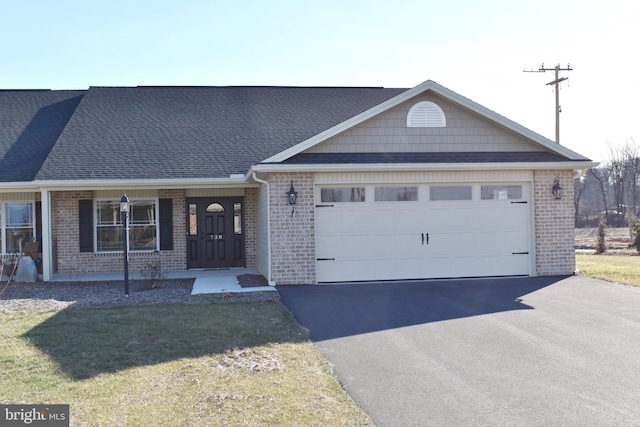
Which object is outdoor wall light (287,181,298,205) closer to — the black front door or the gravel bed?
the gravel bed

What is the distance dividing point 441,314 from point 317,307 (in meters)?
2.17

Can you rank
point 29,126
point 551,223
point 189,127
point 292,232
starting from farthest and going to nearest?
point 29,126 → point 189,127 → point 551,223 → point 292,232

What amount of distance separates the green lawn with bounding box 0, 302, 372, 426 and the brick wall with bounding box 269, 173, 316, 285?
305 cm

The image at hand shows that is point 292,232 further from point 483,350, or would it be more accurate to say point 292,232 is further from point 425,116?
point 483,350

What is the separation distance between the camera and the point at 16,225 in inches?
613

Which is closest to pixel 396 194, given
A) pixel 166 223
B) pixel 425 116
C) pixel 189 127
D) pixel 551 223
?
pixel 425 116

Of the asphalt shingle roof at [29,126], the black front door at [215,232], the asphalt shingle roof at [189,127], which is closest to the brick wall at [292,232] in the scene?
the asphalt shingle roof at [189,127]

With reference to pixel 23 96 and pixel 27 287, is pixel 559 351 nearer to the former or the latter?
pixel 27 287

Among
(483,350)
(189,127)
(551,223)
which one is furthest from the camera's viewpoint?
(189,127)

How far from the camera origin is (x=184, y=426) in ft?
14.9

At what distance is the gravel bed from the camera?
10.6m

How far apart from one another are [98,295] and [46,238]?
3187 mm

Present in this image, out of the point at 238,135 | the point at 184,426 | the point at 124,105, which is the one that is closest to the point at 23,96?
the point at 124,105

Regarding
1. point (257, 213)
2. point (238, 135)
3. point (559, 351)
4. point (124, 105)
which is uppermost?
point (124, 105)
